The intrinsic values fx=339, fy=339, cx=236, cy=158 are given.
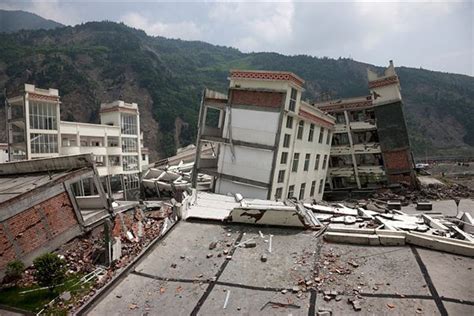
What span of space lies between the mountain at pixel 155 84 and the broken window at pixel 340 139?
59.2 metres

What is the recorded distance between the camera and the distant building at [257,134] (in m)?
21.9

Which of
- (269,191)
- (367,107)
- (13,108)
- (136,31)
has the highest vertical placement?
(136,31)

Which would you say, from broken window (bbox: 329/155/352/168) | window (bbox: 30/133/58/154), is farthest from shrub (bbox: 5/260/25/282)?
broken window (bbox: 329/155/352/168)

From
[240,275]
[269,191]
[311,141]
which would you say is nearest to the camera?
Result: [240,275]

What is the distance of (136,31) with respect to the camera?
627 feet

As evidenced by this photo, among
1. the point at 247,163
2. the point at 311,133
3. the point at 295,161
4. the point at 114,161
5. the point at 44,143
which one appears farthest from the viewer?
the point at 114,161

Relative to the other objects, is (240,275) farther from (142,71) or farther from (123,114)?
(142,71)

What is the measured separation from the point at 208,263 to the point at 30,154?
32.1 metres

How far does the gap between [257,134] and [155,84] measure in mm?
92650

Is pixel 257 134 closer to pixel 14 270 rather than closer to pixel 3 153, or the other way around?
pixel 14 270

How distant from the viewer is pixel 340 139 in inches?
1448

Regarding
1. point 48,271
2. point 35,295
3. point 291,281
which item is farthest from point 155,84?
point 291,281

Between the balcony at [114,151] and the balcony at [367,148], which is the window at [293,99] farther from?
the balcony at [114,151]

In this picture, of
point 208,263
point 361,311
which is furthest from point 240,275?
point 361,311
